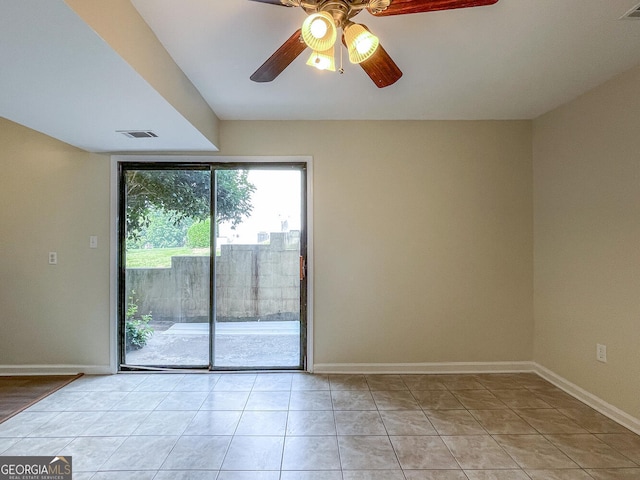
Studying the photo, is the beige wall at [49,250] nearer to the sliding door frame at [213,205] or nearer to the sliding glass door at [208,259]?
the sliding door frame at [213,205]

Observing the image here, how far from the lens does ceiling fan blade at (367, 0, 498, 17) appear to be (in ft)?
3.94

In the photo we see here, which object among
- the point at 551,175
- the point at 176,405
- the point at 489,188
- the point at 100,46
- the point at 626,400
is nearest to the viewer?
the point at 100,46

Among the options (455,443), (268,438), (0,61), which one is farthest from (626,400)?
(0,61)

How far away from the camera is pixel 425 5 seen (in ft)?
4.07

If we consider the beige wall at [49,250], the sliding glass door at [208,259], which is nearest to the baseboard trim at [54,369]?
the beige wall at [49,250]

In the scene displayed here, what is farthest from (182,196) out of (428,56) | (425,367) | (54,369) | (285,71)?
(425,367)

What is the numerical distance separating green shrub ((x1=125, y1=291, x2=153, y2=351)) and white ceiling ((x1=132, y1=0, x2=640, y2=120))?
81.3 inches

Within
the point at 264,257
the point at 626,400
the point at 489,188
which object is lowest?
the point at 626,400

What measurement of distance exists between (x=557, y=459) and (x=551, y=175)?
225 centimetres

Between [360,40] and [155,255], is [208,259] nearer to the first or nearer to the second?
[155,255]

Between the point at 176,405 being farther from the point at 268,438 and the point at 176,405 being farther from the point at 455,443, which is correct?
the point at 455,443

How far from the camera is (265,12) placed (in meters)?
1.61

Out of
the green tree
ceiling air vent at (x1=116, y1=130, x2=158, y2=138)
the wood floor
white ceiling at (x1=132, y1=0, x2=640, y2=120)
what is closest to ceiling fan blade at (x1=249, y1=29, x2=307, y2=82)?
white ceiling at (x1=132, y1=0, x2=640, y2=120)

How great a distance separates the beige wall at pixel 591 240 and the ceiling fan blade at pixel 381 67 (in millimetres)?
1830
